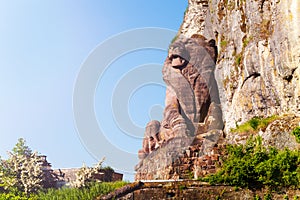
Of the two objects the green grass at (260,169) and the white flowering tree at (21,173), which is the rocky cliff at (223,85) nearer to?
the green grass at (260,169)

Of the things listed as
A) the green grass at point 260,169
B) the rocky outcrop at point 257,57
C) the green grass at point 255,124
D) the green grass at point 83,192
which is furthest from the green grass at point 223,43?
the green grass at point 83,192

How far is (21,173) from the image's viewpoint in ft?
80.9

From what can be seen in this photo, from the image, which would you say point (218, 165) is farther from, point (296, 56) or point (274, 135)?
point (296, 56)

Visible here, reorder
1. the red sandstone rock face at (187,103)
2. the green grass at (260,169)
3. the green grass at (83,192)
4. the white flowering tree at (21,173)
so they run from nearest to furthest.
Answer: the green grass at (260,169), the green grass at (83,192), the white flowering tree at (21,173), the red sandstone rock face at (187,103)

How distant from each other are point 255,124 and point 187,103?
972 cm

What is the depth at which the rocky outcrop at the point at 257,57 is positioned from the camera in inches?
865

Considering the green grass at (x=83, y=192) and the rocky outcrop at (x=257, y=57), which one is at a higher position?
the rocky outcrop at (x=257, y=57)

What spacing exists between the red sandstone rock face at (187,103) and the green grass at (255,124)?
10.9 feet

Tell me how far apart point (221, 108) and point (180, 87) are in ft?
13.0

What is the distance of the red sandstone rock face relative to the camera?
29.2 meters

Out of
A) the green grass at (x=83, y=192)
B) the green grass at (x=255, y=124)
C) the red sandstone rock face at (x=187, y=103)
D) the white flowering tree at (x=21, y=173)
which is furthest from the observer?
the red sandstone rock face at (x=187, y=103)

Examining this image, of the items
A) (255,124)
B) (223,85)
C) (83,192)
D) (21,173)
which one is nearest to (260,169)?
(255,124)

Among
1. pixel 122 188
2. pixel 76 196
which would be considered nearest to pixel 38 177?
pixel 76 196

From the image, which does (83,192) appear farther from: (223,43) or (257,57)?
(223,43)
